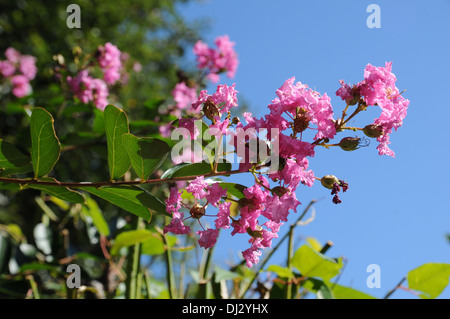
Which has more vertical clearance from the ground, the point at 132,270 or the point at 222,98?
the point at 222,98

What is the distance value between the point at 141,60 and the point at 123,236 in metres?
5.69

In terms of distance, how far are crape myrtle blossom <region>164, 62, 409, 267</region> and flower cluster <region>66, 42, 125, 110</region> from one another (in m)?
0.99

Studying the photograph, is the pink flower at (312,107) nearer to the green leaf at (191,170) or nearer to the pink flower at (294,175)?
the pink flower at (294,175)

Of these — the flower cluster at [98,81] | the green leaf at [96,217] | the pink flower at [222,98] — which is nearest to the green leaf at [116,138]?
the pink flower at [222,98]

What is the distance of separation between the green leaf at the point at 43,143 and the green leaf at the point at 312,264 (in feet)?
1.91

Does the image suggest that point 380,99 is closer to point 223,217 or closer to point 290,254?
point 223,217

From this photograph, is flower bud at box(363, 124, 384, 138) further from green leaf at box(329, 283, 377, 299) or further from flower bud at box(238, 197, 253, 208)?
green leaf at box(329, 283, 377, 299)

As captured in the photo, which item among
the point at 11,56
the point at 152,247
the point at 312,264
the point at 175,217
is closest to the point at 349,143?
the point at 175,217

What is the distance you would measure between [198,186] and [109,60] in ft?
4.34

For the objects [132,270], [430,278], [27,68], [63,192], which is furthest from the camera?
[27,68]

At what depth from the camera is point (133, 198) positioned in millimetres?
780

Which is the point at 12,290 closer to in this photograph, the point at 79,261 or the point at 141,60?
the point at 79,261

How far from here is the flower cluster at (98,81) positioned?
1.61 meters

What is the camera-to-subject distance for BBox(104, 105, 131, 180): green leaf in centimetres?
76
